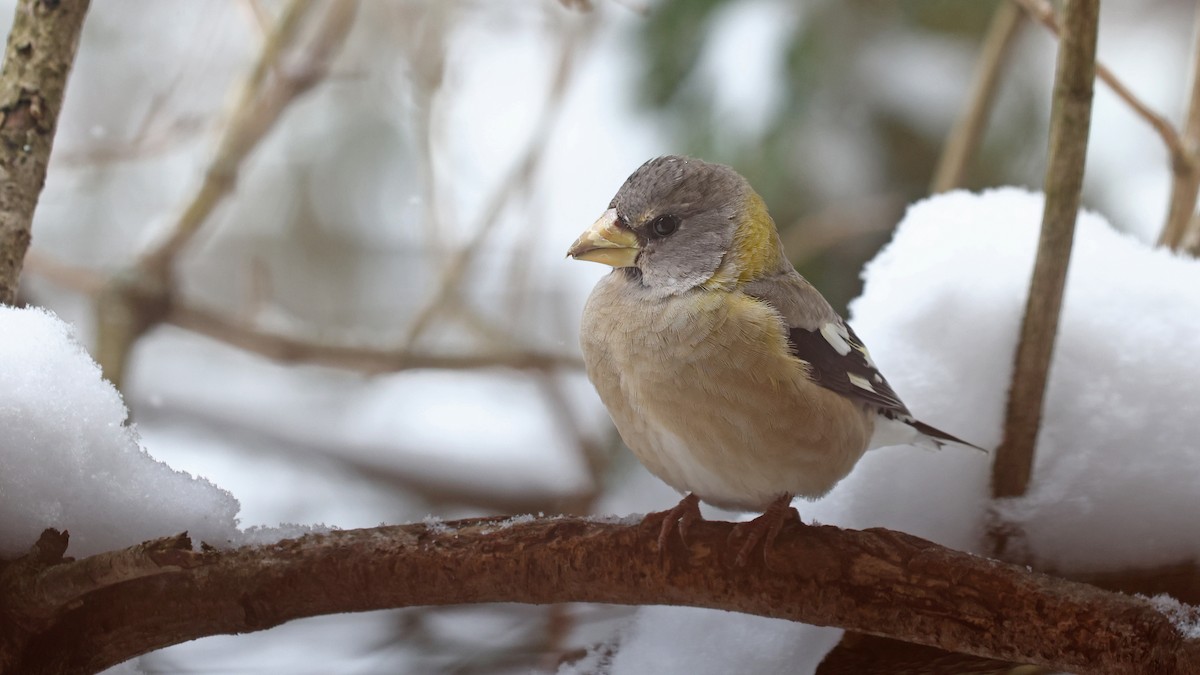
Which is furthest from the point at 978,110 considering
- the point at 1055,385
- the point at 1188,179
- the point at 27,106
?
the point at 27,106

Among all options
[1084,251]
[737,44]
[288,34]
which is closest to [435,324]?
[288,34]

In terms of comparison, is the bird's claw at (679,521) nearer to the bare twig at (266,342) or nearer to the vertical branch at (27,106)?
the vertical branch at (27,106)

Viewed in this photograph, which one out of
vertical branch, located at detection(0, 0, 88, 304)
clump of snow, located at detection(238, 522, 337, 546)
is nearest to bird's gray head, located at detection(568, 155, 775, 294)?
clump of snow, located at detection(238, 522, 337, 546)

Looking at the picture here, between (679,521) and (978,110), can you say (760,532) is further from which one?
(978,110)

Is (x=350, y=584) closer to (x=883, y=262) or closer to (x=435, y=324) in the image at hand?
(x=883, y=262)

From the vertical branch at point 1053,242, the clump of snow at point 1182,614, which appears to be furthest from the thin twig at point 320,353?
the clump of snow at point 1182,614

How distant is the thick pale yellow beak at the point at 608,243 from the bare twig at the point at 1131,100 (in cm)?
38

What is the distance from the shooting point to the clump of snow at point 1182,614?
0.51 meters

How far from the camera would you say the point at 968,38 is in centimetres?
144

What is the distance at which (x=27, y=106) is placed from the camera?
0.67m

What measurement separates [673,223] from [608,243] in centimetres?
5

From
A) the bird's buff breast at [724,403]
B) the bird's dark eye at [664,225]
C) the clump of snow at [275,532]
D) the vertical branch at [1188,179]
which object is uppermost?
the vertical branch at [1188,179]

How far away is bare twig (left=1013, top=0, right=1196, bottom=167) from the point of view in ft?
2.78

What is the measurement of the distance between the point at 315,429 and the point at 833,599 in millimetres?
1136
